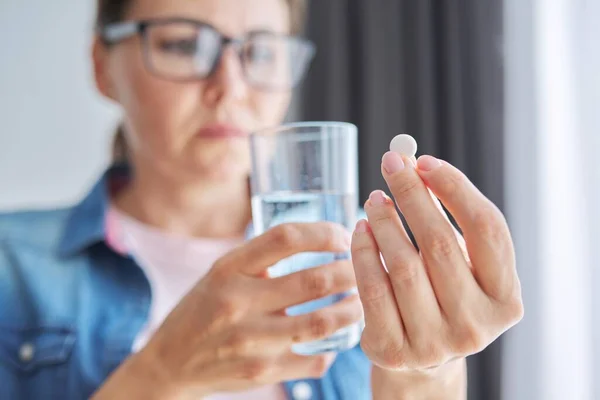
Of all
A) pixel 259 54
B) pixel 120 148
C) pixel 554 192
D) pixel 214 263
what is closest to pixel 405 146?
pixel 214 263

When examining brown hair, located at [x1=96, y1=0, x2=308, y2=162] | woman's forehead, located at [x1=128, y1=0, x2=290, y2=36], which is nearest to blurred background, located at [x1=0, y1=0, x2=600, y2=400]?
brown hair, located at [x1=96, y1=0, x2=308, y2=162]

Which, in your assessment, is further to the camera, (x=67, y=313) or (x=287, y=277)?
(x=67, y=313)

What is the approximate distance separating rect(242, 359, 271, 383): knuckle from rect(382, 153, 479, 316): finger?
0.27 metres

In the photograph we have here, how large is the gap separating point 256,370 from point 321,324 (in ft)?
0.38

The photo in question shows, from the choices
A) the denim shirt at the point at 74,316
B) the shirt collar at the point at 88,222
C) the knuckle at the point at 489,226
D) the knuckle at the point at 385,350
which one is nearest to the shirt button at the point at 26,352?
the denim shirt at the point at 74,316

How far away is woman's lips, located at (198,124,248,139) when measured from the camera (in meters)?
1.00

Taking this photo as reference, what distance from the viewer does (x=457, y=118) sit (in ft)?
3.77

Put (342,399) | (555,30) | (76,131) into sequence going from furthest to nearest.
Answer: (76,131)
(342,399)
(555,30)

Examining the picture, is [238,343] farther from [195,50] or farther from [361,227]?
[195,50]

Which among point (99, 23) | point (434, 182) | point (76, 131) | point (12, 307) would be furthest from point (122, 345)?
point (76, 131)

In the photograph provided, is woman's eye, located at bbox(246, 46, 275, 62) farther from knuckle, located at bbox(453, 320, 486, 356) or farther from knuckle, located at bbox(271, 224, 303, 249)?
knuckle, located at bbox(453, 320, 486, 356)

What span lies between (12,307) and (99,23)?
0.57m

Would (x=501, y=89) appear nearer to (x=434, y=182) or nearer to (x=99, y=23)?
(x=434, y=182)

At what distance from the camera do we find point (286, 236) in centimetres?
57
